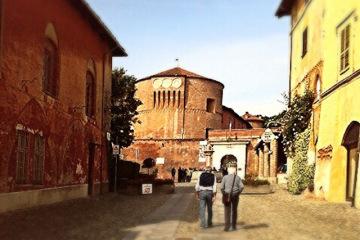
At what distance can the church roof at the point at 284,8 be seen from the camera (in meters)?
26.7

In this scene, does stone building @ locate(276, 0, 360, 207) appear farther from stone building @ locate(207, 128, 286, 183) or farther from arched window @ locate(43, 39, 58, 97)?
stone building @ locate(207, 128, 286, 183)

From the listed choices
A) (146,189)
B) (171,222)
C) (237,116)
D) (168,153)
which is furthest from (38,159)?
(237,116)

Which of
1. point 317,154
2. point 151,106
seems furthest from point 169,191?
point 151,106

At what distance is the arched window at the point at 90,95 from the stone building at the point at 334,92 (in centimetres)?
961

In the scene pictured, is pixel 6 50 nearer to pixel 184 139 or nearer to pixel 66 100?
pixel 66 100

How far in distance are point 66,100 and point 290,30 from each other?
43.7 feet

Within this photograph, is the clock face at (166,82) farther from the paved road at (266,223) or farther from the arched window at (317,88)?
the paved road at (266,223)

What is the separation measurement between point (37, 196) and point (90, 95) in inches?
Answer: 320

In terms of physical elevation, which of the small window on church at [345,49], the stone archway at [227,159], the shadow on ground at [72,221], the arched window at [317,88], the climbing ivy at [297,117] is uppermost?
the small window on church at [345,49]

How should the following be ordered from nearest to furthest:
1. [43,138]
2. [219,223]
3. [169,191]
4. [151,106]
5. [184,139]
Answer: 1. [219,223]
2. [43,138]
3. [169,191]
4. [184,139]
5. [151,106]

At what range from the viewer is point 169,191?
88.5 feet

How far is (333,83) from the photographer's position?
735 inches

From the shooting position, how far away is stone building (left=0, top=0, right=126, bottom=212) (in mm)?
14438

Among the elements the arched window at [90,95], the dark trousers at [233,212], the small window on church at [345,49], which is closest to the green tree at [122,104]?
the arched window at [90,95]
